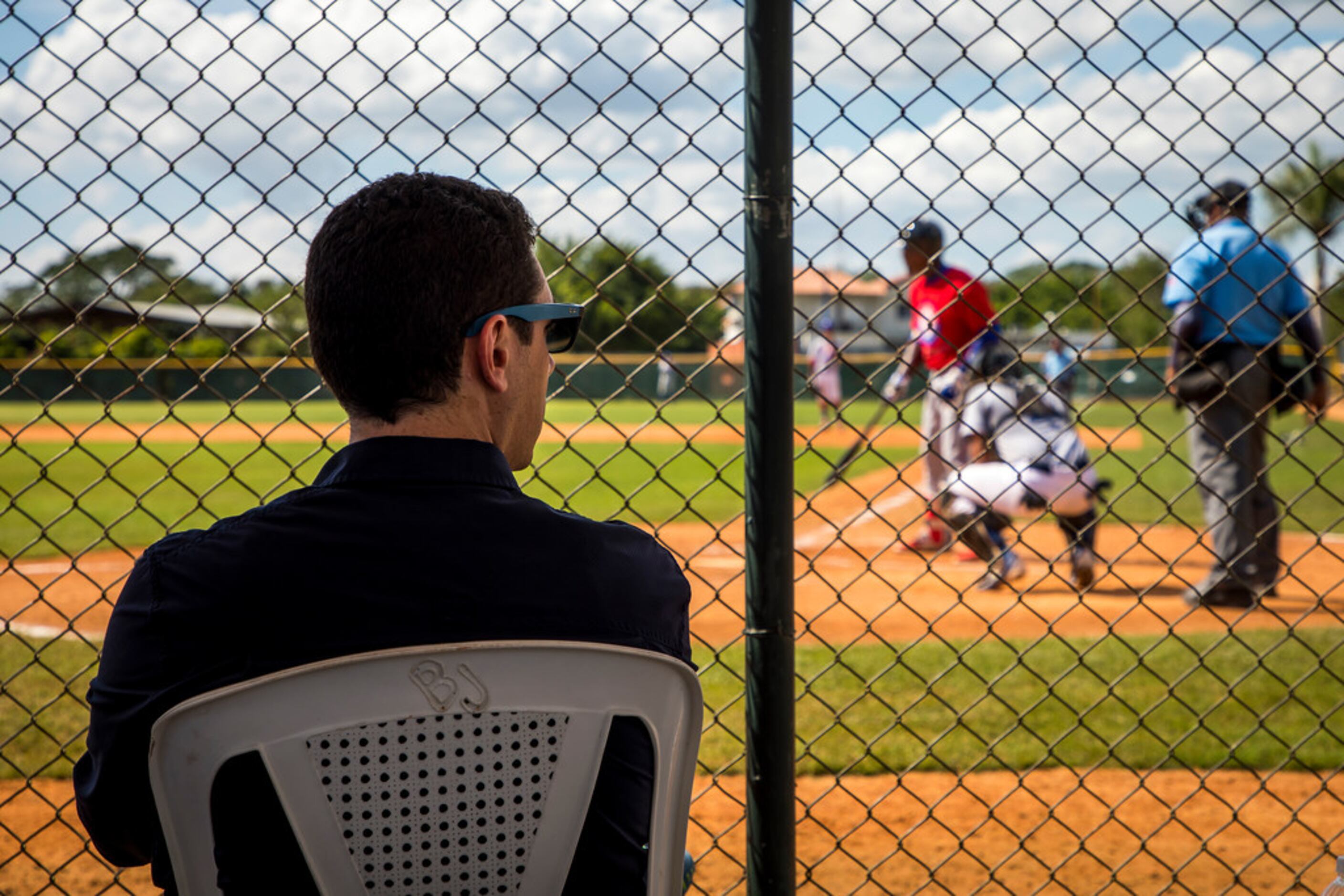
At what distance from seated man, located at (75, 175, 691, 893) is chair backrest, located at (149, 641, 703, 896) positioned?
0.03 metres

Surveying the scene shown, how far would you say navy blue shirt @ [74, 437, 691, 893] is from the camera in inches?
49.0

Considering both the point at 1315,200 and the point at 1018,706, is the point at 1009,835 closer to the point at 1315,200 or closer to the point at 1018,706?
the point at 1018,706

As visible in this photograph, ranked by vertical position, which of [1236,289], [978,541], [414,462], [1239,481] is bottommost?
[978,541]

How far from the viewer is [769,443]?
Answer: 6.85 feet

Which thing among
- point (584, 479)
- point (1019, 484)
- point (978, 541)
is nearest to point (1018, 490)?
point (1019, 484)

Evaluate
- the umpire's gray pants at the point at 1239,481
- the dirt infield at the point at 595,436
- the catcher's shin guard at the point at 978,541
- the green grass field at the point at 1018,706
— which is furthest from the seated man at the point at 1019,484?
the dirt infield at the point at 595,436

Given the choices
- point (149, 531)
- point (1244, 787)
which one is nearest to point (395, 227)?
point (1244, 787)

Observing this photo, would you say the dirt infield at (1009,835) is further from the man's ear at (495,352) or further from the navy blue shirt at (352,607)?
the man's ear at (495,352)

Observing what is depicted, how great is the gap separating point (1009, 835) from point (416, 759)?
2.61 metres

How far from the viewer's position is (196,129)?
222 centimetres

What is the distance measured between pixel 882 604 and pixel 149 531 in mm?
6901

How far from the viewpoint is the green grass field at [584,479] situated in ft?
14.8

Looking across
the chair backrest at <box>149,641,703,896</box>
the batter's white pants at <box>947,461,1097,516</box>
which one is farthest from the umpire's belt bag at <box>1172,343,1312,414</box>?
the chair backrest at <box>149,641,703,896</box>

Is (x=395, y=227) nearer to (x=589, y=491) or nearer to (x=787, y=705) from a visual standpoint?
(x=787, y=705)
